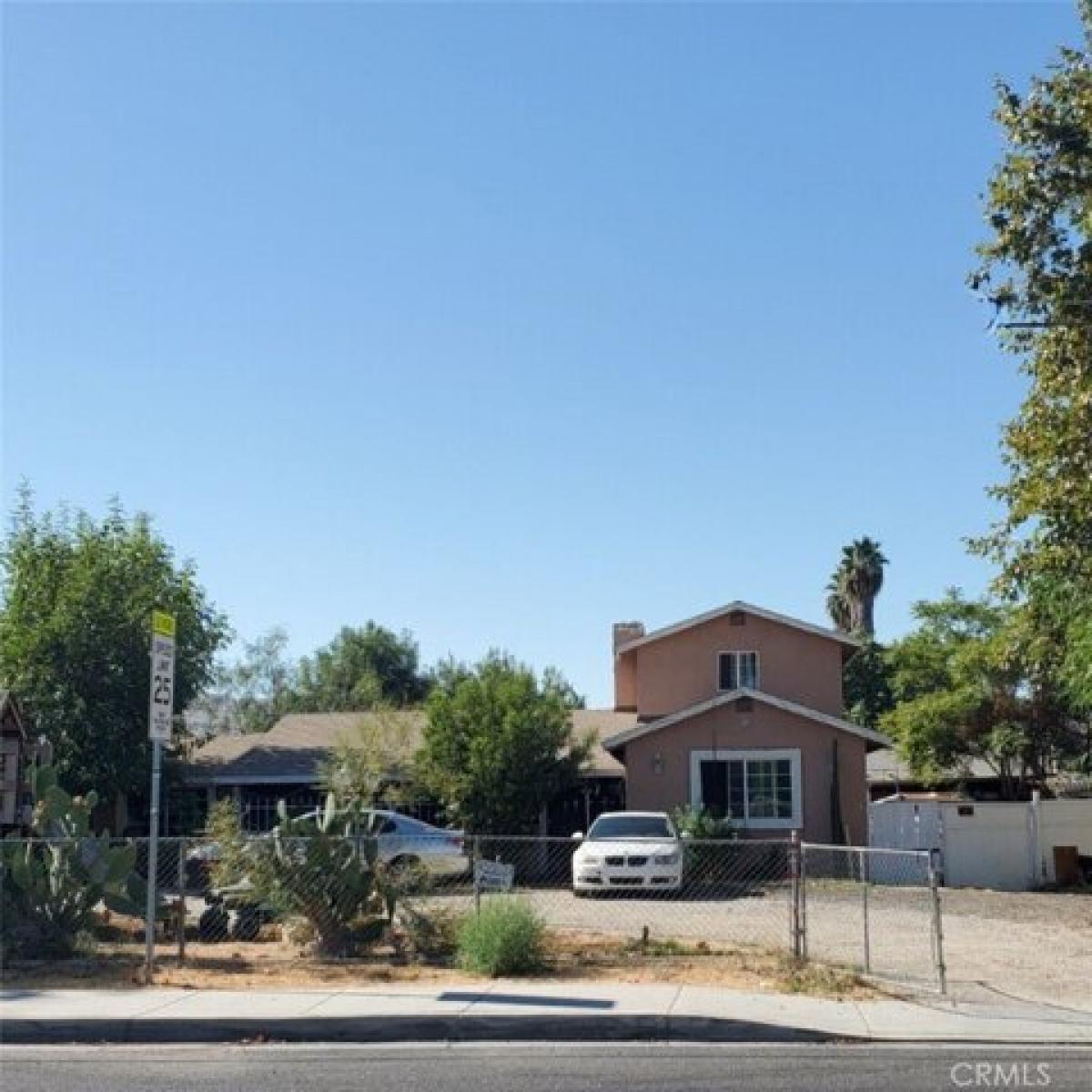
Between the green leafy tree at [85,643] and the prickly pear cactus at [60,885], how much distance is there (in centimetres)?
1437

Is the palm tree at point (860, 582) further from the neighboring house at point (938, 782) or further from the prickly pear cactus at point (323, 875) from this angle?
the prickly pear cactus at point (323, 875)

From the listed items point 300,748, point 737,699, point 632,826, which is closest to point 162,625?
point 632,826

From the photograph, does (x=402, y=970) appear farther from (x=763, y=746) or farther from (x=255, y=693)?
(x=255, y=693)

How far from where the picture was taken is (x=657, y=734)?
29.0 m

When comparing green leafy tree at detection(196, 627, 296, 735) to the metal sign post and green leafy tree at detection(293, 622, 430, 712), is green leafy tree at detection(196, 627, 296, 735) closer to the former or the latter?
green leafy tree at detection(293, 622, 430, 712)

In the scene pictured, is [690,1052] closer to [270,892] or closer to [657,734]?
[270,892]

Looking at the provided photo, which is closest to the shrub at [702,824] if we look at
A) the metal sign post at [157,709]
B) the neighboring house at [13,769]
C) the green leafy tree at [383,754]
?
the green leafy tree at [383,754]

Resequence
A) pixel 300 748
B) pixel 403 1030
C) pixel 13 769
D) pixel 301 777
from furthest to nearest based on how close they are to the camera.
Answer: pixel 300 748
pixel 301 777
pixel 13 769
pixel 403 1030

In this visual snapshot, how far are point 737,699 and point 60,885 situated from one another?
16815mm

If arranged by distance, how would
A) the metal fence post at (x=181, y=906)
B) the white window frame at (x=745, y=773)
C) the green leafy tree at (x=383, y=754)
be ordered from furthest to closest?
the white window frame at (x=745, y=773), the green leafy tree at (x=383, y=754), the metal fence post at (x=181, y=906)

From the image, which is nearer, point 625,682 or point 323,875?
point 323,875

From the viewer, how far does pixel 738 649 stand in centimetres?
3166

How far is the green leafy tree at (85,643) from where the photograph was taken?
2945 cm

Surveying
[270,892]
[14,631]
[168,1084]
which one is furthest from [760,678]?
[168,1084]
